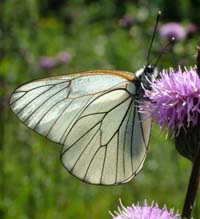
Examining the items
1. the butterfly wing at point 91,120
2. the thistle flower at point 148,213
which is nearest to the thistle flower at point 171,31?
the butterfly wing at point 91,120

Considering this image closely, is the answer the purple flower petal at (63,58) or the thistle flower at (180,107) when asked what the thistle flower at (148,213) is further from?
the purple flower petal at (63,58)

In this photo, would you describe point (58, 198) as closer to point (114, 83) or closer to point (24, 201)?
point (24, 201)

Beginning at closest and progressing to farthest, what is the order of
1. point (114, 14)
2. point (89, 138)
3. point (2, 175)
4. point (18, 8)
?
point (89, 138) < point (2, 175) < point (18, 8) < point (114, 14)

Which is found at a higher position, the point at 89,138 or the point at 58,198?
the point at 89,138

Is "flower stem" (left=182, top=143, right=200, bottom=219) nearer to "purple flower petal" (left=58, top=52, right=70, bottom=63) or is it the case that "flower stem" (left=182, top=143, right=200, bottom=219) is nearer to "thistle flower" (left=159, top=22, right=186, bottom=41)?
"thistle flower" (left=159, top=22, right=186, bottom=41)

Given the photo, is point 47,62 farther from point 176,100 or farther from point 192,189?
point 192,189

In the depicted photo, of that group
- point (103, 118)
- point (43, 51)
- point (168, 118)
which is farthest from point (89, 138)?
point (43, 51)
